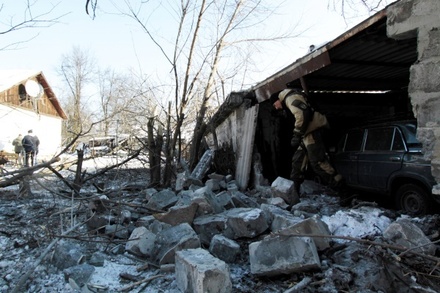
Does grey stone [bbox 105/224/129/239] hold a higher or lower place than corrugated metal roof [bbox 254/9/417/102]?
lower

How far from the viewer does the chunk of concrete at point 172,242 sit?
11.1 ft

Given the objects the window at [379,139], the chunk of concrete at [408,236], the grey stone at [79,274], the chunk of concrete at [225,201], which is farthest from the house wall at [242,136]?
the grey stone at [79,274]

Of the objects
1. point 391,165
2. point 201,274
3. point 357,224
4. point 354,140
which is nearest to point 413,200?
point 391,165

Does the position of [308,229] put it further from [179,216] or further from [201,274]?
[179,216]

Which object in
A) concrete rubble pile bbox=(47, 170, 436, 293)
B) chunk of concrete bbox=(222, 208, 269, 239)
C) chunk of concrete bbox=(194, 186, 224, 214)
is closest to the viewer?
concrete rubble pile bbox=(47, 170, 436, 293)

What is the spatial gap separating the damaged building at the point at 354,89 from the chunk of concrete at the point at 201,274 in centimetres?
198

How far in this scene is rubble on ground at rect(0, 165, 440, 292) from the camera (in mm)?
2826

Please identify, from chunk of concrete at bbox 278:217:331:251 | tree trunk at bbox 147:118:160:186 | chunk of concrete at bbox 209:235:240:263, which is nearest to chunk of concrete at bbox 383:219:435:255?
chunk of concrete at bbox 278:217:331:251

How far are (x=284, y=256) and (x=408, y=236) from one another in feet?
4.43

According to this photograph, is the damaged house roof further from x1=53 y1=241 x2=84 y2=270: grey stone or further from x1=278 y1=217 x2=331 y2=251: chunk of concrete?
→ x1=53 y1=241 x2=84 y2=270: grey stone

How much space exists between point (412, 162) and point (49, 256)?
4981 mm

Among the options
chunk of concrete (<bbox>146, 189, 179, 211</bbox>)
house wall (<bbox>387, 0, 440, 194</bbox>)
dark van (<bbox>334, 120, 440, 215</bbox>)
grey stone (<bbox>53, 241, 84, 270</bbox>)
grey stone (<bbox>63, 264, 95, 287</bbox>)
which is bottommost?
grey stone (<bbox>63, 264, 95, 287</bbox>)

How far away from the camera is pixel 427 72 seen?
3.00 metres

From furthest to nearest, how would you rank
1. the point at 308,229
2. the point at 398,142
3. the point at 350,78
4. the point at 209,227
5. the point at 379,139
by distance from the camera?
the point at 350,78, the point at 379,139, the point at 398,142, the point at 209,227, the point at 308,229
